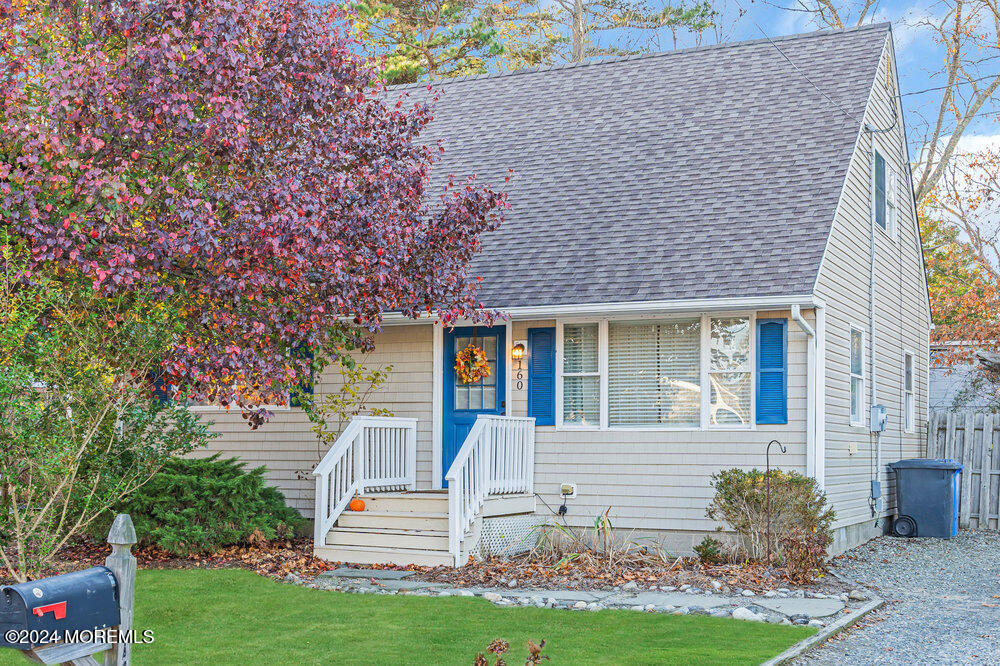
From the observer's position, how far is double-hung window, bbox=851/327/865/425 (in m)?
12.9

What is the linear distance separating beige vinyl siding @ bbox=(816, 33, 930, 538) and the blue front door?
3.72 metres

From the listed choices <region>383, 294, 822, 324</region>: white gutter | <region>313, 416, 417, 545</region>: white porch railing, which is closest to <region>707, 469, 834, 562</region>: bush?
<region>383, 294, 822, 324</region>: white gutter

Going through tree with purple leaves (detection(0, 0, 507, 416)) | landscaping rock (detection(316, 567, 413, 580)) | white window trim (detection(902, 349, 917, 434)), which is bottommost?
landscaping rock (detection(316, 567, 413, 580))

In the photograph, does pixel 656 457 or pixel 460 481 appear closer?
pixel 460 481

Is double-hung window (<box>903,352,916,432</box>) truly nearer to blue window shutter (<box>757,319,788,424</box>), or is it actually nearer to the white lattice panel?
blue window shutter (<box>757,319,788,424</box>)

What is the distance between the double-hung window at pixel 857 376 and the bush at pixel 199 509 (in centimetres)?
703

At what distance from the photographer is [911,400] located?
51.8 ft

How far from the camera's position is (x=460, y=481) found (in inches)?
419

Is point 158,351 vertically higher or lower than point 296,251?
lower

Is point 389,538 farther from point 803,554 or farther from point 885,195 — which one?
point 885,195

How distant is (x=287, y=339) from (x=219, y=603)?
249 centimetres

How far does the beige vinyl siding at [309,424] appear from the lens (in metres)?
12.8

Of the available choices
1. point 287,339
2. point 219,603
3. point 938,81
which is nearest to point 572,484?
point 287,339

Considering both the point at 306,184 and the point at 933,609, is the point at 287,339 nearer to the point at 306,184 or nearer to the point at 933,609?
the point at 306,184
